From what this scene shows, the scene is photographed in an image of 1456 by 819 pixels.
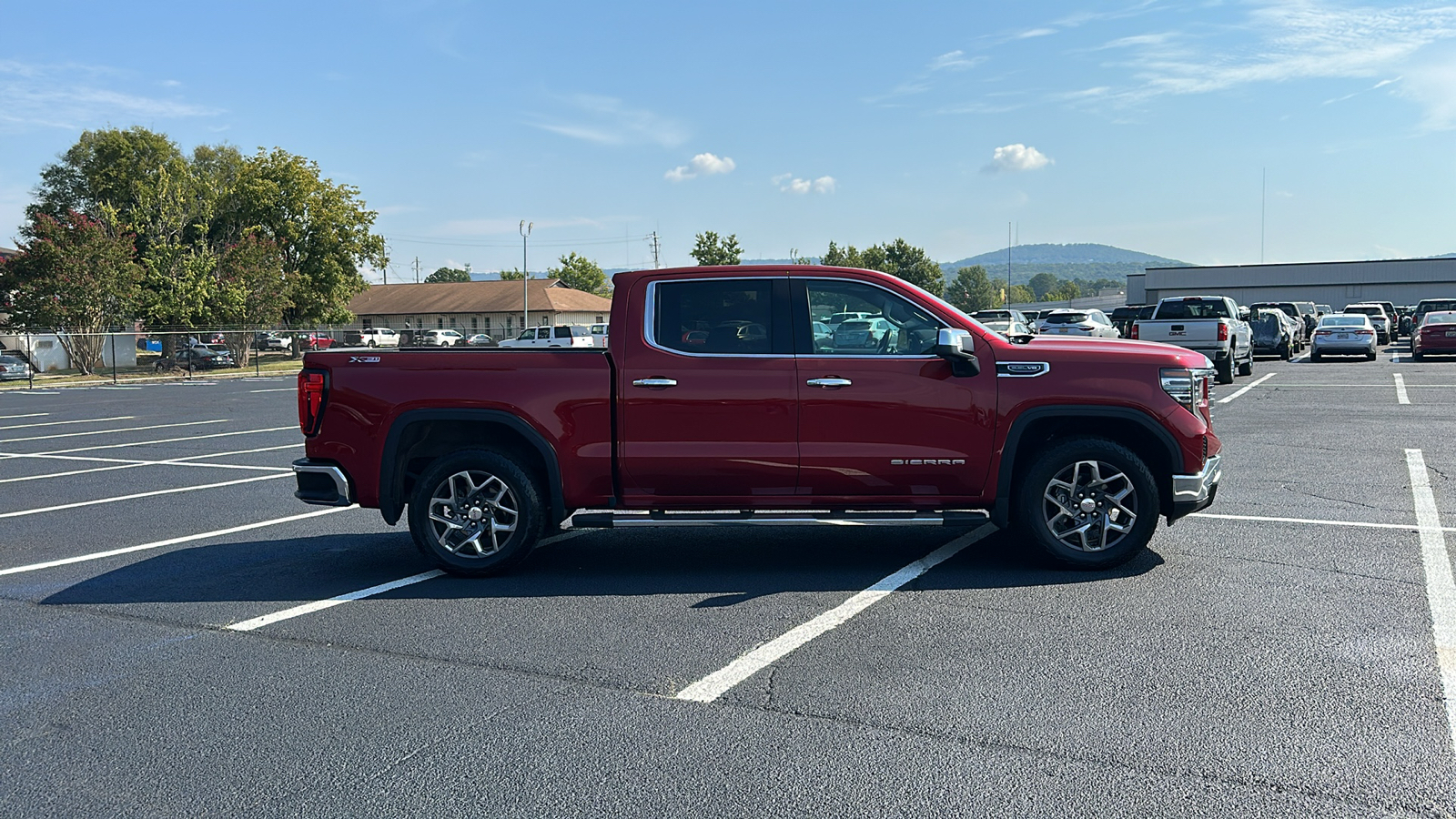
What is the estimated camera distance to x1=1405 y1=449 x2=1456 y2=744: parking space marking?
190 inches

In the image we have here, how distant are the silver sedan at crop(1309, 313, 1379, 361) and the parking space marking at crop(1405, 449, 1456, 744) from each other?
23.9m

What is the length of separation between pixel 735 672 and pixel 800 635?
25.2 inches

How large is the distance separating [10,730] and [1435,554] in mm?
7894

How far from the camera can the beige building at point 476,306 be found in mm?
81688

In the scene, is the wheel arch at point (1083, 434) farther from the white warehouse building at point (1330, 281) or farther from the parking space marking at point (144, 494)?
the white warehouse building at point (1330, 281)

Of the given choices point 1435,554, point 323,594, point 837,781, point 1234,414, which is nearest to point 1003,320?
point 1234,414

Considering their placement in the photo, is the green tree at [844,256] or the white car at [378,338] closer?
the white car at [378,338]

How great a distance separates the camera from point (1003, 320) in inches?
1117

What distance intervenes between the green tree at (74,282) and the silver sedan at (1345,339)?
4128 cm

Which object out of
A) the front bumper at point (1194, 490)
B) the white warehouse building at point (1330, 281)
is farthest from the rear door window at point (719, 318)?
the white warehouse building at point (1330, 281)

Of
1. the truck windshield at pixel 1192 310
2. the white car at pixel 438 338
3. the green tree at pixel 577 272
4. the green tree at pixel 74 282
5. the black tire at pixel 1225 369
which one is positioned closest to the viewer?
the black tire at pixel 1225 369

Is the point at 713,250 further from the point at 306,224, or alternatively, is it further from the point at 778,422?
the point at 778,422

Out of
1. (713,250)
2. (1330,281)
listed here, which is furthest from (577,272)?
(1330,281)

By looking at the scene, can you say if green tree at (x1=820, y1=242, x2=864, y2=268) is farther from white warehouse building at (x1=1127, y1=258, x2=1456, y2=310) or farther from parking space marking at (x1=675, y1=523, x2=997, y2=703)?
parking space marking at (x1=675, y1=523, x2=997, y2=703)
